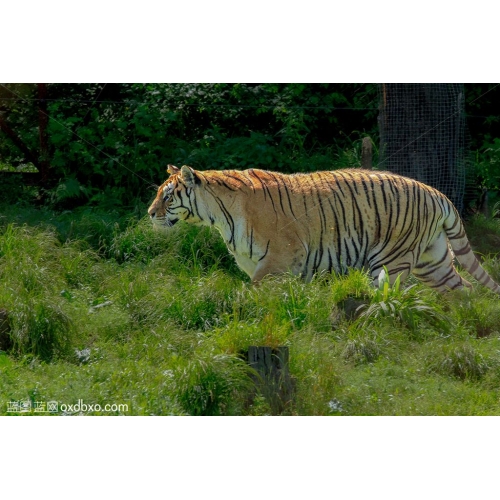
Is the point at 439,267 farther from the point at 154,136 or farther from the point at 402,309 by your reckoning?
the point at 154,136

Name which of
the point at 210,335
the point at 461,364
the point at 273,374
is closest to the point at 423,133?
the point at 461,364

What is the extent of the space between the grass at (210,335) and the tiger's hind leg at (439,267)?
0.16 metres

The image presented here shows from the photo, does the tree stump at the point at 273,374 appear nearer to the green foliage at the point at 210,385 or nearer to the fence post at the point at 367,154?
the green foliage at the point at 210,385

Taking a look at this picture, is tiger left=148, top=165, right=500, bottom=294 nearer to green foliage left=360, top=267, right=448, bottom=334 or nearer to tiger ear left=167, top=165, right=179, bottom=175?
tiger ear left=167, top=165, right=179, bottom=175

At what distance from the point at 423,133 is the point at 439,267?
5.19 feet

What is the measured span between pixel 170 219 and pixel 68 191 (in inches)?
59.2

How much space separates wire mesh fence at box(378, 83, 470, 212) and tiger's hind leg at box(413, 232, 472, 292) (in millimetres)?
1104

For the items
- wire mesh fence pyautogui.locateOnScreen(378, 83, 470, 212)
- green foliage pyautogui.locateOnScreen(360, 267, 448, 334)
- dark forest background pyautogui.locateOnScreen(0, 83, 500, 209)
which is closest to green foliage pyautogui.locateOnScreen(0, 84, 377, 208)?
dark forest background pyautogui.locateOnScreen(0, 83, 500, 209)

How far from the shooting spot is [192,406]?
6660 millimetres

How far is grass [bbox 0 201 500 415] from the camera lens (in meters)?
6.91

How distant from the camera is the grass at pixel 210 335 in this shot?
6910mm

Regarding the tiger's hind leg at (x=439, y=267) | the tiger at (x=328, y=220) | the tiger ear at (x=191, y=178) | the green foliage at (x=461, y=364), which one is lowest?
the green foliage at (x=461, y=364)

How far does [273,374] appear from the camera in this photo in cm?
682

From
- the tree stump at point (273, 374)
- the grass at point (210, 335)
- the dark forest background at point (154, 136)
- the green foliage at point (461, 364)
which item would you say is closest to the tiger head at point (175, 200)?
the grass at point (210, 335)
